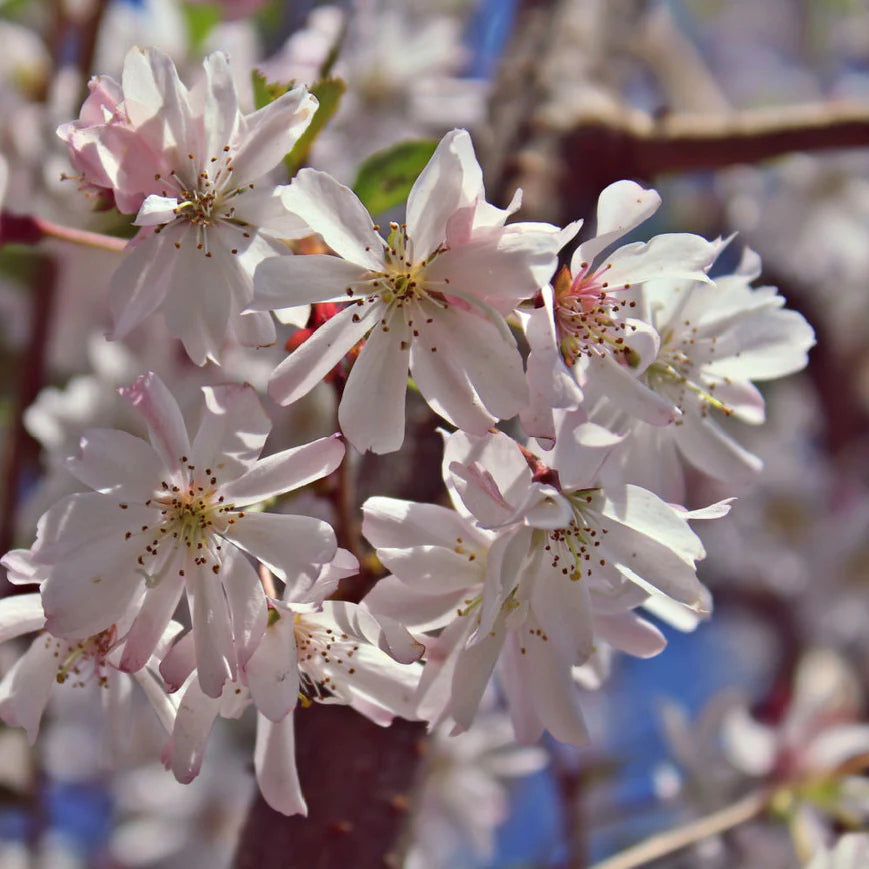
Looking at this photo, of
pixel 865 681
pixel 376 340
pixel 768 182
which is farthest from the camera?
pixel 768 182

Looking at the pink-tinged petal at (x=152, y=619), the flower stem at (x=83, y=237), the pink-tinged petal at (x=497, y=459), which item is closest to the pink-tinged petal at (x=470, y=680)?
the pink-tinged petal at (x=497, y=459)

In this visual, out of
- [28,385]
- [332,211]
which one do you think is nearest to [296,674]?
[332,211]

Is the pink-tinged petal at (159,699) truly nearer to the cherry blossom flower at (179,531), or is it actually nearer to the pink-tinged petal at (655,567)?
the cherry blossom flower at (179,531)

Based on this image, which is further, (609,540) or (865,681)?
(865,681)

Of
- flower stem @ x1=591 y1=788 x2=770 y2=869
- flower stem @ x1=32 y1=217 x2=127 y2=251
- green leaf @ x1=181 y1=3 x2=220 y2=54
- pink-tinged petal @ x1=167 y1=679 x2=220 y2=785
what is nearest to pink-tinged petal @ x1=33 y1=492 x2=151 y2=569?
pink-tinged petal @ x1=167 y1=679 x2=220 y2=785

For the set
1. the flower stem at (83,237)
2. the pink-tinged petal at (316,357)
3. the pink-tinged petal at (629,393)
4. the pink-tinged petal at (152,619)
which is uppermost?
the pink-tinged petal at (629,393)

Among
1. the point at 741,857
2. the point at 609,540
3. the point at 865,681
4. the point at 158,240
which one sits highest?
the point at 158,240

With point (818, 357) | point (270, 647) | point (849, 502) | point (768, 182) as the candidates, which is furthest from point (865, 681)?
point (270, 647)

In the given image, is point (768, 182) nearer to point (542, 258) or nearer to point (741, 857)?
point (741, 857)
